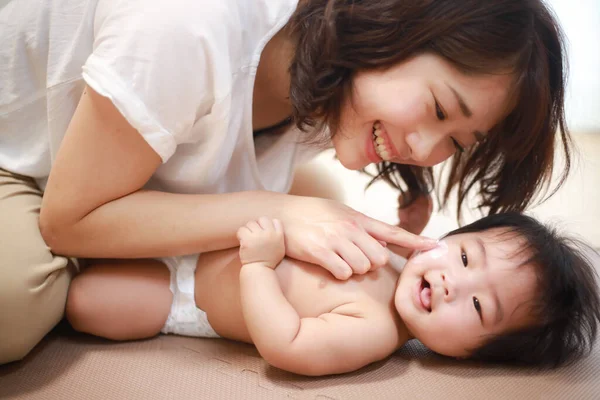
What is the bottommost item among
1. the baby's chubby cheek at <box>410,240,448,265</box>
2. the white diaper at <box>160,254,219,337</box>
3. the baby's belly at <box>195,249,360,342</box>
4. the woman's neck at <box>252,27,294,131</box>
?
the white diaper at <box>160,254,219,337</box>

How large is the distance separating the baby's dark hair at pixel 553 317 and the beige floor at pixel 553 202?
64cm

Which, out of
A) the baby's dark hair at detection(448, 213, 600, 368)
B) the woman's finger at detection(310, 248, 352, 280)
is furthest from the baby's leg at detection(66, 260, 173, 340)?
the baby's dark hair at detection(448, 213, 600, 368)

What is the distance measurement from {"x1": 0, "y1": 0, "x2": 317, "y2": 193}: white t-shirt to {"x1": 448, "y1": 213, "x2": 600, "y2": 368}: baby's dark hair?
21.1 inches

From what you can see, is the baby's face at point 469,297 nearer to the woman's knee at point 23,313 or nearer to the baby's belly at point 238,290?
the baby's belly at point 238,290

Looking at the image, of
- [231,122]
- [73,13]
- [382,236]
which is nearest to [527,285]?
[382,236]

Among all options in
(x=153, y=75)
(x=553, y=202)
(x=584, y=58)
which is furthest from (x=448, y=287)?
(x=584, y=58)

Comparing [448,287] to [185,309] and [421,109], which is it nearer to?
[421,109]

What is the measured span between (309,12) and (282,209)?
0.33m

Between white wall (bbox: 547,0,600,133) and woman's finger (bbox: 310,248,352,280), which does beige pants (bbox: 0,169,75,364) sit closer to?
woman's finger (bbox: 310,248,352,280)

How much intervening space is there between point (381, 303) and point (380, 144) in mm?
264

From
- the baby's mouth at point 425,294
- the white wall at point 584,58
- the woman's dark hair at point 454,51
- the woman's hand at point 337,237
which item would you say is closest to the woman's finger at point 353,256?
the woman's hand at point 337,237

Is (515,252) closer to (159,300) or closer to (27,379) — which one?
(159,300)

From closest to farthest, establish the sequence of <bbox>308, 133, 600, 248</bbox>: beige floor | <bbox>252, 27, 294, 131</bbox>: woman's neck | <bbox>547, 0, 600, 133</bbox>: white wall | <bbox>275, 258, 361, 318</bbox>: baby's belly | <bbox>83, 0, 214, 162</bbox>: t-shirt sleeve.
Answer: <bbox>83, 0, 214, 162</bbox>: t-shirt sleeve
<bbox>275, 258, 361, 318</bbox>: baby's belly
<bbox>252, 27, 294, 131</bbox>: woman's neck
<bbox>308, 133, 600, 248</bbox>: beige floor
<bbox>547, 0, 600, 133</bbox>: white wall

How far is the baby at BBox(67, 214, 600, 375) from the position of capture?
0.81 metres
